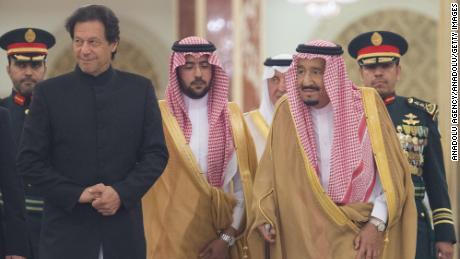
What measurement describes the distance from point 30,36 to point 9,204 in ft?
5.97

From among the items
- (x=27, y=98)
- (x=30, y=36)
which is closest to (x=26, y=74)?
(x=27, y=98)

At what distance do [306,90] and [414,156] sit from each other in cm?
98

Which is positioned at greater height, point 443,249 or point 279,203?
point 279,203

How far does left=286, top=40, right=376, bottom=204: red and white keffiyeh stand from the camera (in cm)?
421

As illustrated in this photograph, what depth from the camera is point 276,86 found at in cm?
595

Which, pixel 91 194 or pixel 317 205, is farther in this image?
pixel 317 205

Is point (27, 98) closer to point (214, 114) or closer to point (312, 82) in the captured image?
point (214, 114)

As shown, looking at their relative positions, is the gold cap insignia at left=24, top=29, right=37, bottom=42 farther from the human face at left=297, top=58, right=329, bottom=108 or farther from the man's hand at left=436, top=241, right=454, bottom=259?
the man's hand at left=436, top=241, right=454, bottom=259

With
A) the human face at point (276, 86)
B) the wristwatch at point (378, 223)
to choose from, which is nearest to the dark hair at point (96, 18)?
the wristwatch at point (378, 223)

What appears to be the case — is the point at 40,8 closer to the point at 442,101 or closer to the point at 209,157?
the point at 442,101

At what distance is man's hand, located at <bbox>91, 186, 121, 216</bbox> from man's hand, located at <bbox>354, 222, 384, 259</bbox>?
116cm

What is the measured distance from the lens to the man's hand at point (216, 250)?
4570mm

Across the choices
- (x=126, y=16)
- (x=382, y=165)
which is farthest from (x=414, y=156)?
(x=126, y=16)

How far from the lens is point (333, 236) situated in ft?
13.7
